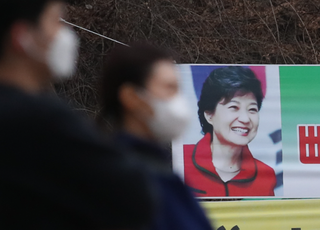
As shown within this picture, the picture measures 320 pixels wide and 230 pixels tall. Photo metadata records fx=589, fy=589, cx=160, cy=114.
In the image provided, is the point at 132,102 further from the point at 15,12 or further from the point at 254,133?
the point at 254,133

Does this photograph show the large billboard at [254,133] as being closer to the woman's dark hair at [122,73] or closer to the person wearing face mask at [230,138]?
the person wearing face mask at [230,138]

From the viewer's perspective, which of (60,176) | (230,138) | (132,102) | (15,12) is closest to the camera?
(60,176)

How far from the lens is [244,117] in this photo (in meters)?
5.45

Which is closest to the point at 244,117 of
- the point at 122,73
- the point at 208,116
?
the point at 208,116

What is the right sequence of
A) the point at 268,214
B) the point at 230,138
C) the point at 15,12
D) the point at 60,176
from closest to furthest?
the point at 60,176
the point at 15,12
the point at 268,214
the point at 230,138

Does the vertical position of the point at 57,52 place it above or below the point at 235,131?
below

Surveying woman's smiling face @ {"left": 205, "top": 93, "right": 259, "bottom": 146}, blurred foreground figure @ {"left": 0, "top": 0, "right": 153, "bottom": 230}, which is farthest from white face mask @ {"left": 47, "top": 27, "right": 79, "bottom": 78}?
woman's smiling face @ {"left": 205, "top": 93, "right": 259, "bottom": 146}

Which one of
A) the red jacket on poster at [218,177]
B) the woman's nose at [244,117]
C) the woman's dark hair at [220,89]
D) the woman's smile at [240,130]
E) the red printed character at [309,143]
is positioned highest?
the woman's dark hair at [220,89]

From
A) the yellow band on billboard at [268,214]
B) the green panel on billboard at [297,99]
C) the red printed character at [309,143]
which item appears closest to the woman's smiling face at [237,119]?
the green panel on billboard at [297,99]

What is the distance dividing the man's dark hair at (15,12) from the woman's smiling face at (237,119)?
14.3 ft

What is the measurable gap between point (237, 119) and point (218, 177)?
56 centimetres

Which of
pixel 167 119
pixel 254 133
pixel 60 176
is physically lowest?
pixel 60 176

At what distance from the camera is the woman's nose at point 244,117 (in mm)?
5438

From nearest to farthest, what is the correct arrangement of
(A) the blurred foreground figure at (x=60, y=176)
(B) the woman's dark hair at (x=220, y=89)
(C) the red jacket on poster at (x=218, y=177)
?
(A) the blurred foreground figure at (x=60, y=176)
(C) the red jacket on poster at (x=218, y=177)
(B) the woman's dark hair at (x=220, y=89)
